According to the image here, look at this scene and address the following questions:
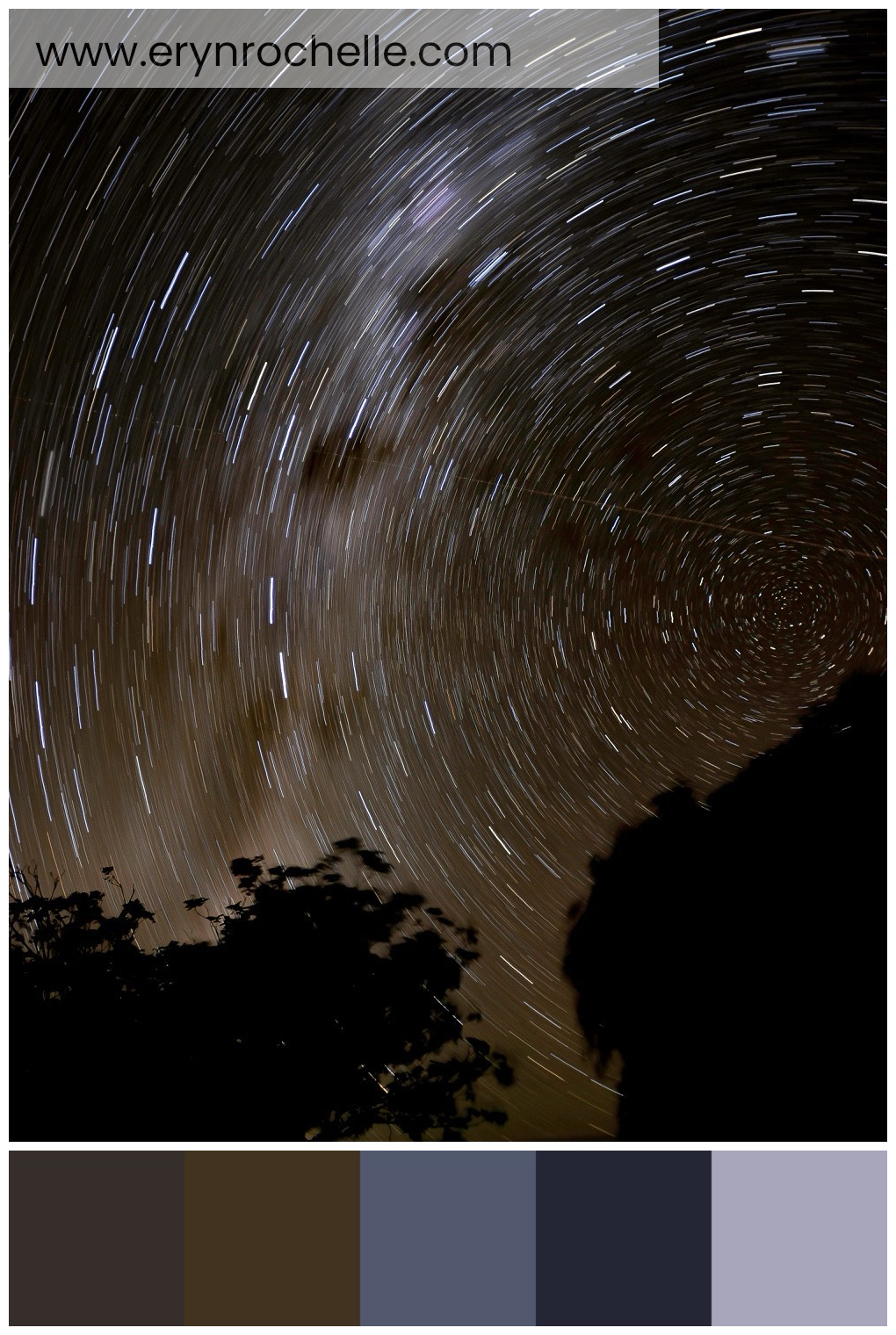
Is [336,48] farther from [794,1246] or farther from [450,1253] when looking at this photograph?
[794,1246]

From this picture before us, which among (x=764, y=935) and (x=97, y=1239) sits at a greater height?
(x=764, y=935)

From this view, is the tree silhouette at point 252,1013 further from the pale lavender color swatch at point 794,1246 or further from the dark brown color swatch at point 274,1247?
the pale lavender color swatch at point 794,1246

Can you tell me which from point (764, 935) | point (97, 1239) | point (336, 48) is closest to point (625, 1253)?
point (764, 935)

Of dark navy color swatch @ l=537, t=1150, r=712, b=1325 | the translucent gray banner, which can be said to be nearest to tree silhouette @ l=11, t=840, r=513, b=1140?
dark navy color swatch @ l=537, t=1150, r=712, b=1325

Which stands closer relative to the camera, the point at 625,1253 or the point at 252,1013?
the point at 625,1253

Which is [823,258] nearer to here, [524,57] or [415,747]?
[524,57]

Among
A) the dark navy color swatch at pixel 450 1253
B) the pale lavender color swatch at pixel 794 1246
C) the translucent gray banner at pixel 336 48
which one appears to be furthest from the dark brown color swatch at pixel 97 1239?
the translucent gray banner at pixel 336 48
